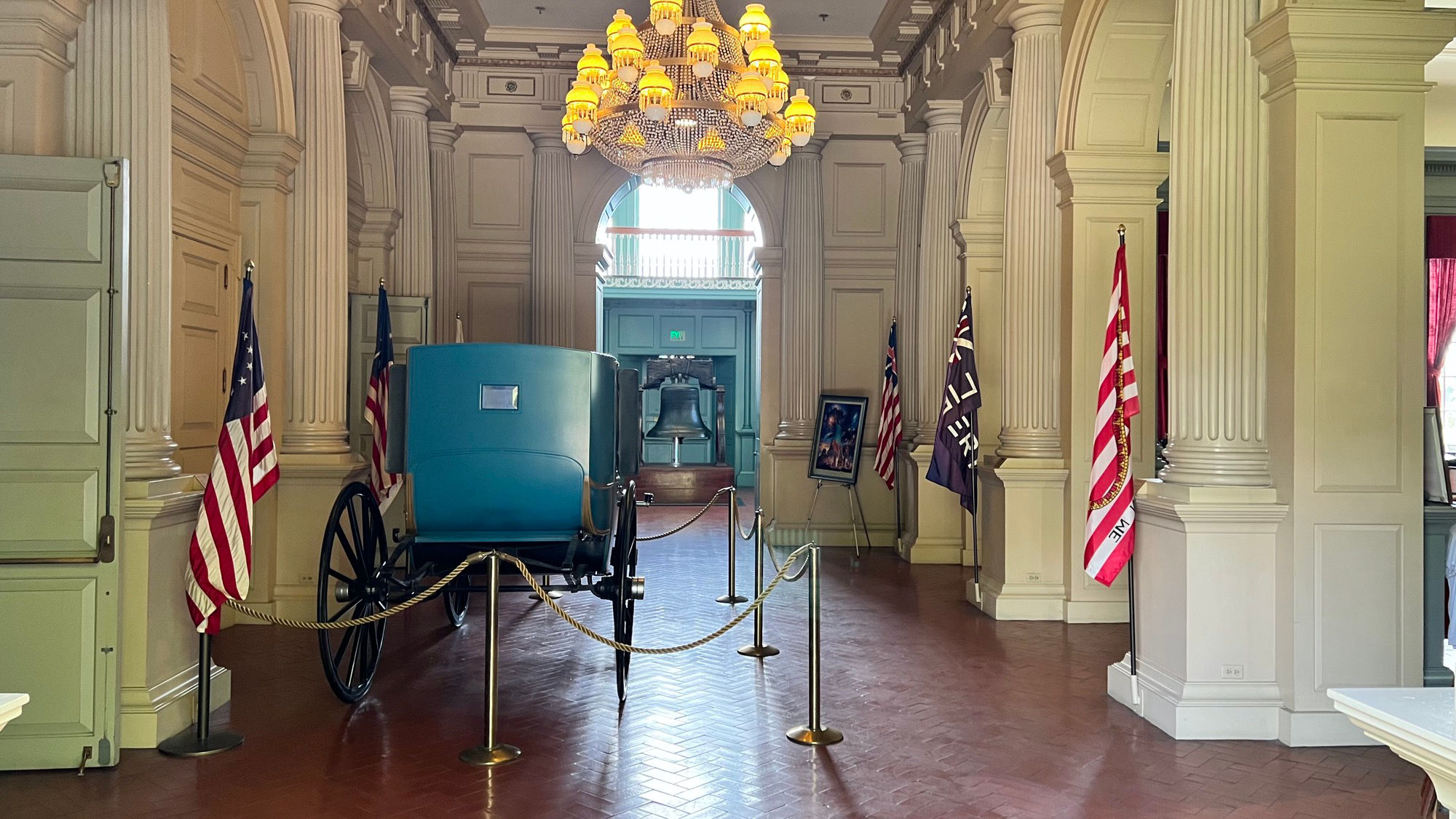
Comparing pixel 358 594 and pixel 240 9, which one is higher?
pixel 240 9

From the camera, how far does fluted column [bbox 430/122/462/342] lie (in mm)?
12055

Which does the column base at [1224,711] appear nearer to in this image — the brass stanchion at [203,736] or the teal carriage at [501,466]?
the teal carriage at [501,466]

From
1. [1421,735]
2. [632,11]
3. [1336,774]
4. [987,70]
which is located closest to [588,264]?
[632,11]

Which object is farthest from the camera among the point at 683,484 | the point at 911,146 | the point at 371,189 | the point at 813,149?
the point at 683,484

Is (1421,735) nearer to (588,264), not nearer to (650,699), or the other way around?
(650,699)

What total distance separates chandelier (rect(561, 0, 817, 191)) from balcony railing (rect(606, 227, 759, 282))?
11.8 meters

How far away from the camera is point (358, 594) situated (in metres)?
5.42

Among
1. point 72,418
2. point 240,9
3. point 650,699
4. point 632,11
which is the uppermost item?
point 632,11

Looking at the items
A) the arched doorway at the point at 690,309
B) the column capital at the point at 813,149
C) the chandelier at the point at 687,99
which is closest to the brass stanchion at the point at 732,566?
the chandelier at the point at 687,99

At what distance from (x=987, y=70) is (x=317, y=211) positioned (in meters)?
5.64

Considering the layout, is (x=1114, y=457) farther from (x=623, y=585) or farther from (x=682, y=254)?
(x=682, y=254)

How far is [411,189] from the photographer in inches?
439

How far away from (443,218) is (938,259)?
5449 millimetres

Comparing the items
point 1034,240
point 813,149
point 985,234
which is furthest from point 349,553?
point 813,149
